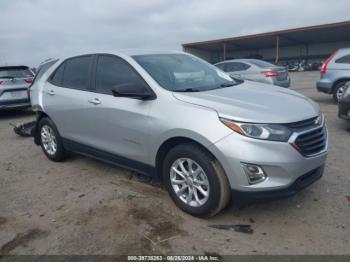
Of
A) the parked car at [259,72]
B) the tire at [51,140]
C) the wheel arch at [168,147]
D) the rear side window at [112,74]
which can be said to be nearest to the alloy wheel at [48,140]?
the tire at [51,140]

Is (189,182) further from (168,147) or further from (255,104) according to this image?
(255,104)

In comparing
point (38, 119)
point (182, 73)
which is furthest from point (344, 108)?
point (38, 119)

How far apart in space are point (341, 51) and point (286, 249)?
26.5 ft

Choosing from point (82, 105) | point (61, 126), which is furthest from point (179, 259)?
point (61, 126)

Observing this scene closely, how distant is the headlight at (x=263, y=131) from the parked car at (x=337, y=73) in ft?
23.1

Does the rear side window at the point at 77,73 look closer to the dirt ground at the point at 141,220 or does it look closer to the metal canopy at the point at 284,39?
the dirt ground at the point at 141,220

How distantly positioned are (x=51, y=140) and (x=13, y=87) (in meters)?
5.52

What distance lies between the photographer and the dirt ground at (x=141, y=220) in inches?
120

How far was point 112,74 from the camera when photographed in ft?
14.2

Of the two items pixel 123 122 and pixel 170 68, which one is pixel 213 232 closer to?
pixel 123 122

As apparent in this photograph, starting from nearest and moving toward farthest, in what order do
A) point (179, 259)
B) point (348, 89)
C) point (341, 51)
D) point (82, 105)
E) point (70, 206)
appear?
1. point (179, 259)
2. point (70, 206)
3. point (82, 105)
4. point (348, 89)
5. point (341, 51)

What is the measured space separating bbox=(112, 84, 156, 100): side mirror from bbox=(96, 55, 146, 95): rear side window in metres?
0.24

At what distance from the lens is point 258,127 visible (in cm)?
305

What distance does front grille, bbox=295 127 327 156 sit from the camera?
10.3 ft
